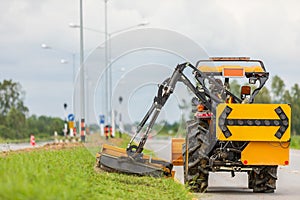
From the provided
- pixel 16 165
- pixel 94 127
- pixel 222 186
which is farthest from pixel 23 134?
pixel 16 165

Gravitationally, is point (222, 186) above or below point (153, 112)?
below

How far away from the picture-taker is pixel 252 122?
15.6 m

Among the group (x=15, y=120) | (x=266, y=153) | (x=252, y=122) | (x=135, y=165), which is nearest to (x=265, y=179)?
(x=266, y=153)

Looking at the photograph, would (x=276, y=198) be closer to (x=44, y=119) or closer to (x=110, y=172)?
(x=110, y=172)

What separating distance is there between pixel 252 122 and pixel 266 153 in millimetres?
724

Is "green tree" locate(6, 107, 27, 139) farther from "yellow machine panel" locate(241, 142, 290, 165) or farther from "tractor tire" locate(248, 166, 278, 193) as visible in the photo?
"yellow machine panel" locate(241, 142, 290, 165)

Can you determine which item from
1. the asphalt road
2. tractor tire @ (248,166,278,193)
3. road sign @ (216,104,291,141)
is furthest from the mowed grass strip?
tractor tire @ (248,166,278,193)

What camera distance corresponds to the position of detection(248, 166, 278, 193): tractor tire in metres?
16.1

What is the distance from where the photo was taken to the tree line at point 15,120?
66.9 metres

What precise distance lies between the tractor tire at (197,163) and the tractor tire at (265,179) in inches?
41.9

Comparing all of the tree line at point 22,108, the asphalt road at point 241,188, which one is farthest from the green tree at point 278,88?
the asphalt road at point 241,188

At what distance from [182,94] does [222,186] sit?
2408 millimetres

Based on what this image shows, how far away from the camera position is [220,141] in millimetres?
Answer: 15977

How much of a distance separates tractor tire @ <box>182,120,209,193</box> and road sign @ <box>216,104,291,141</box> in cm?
71
